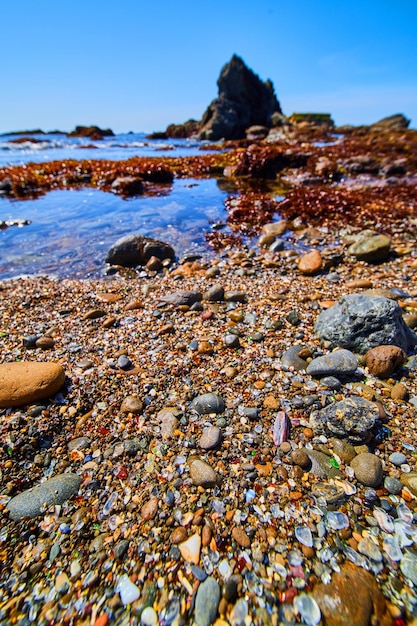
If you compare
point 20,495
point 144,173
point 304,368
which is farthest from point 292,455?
point 144,173

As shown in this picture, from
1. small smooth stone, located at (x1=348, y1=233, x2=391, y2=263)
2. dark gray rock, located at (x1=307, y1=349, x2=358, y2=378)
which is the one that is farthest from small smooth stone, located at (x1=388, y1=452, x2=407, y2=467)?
small smooth stone, located at (x1=348, y1=233, x2=391, y2=263)

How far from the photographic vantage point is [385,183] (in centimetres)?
1355

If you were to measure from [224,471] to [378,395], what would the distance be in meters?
1.79

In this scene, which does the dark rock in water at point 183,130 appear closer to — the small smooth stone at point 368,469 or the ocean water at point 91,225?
the ocean water at point 91,225

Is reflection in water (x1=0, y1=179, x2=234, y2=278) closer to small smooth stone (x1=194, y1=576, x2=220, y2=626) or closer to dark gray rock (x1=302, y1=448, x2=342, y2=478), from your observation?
dark gray rock (x1=302, y1=448, x2=342, y2=478)

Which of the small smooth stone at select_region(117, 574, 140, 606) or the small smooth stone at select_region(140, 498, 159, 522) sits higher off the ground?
the small smooth stone at select_region(117, 574, 140, 606)

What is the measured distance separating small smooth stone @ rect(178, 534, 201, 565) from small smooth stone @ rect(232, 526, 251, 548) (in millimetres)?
244

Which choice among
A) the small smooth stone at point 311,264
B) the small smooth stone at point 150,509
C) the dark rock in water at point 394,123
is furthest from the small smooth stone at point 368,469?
the dark rock in water at point 394,123

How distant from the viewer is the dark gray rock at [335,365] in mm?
3082

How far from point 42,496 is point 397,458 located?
282cm

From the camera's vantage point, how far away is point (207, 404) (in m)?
2.84

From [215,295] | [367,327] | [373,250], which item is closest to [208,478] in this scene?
[367,327]

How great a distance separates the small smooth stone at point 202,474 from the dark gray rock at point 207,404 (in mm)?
548

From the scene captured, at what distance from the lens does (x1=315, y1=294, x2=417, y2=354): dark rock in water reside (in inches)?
131
